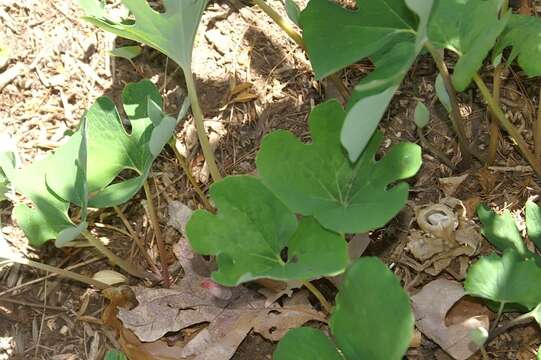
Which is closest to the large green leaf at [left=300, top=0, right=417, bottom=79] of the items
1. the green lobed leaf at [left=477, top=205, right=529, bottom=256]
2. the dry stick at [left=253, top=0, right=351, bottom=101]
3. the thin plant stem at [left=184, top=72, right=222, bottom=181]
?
the dry stick at [left=253, top=0, right=351, bottom=101]

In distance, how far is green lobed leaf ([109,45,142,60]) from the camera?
1.70 meters

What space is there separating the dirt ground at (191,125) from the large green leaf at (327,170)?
0.74 ft

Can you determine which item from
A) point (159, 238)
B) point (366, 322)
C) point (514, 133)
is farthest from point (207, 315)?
point (514, 133)

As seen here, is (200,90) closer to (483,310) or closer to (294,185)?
(294,185)

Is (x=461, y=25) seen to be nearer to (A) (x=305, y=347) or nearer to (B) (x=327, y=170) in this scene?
(B) (x=327, y=170)

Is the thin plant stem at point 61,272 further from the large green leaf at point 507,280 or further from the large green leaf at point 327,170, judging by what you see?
the large green leaf at point 507,280

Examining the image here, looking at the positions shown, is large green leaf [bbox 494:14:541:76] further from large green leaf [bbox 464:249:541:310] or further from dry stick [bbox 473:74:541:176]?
large green leaf [bbox 464:249:541:310]

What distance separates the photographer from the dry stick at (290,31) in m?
1.57

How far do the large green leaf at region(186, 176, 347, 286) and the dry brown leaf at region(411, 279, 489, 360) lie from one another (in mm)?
283

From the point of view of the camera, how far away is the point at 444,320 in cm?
143

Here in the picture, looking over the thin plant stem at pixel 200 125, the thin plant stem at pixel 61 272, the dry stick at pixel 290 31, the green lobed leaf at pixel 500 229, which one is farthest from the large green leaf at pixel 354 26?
the thin plant stem at pixel 61 272

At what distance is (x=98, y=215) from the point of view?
1.67 m

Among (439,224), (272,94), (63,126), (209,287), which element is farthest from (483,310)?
(63,126)

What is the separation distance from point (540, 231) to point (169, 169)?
2.53ft
